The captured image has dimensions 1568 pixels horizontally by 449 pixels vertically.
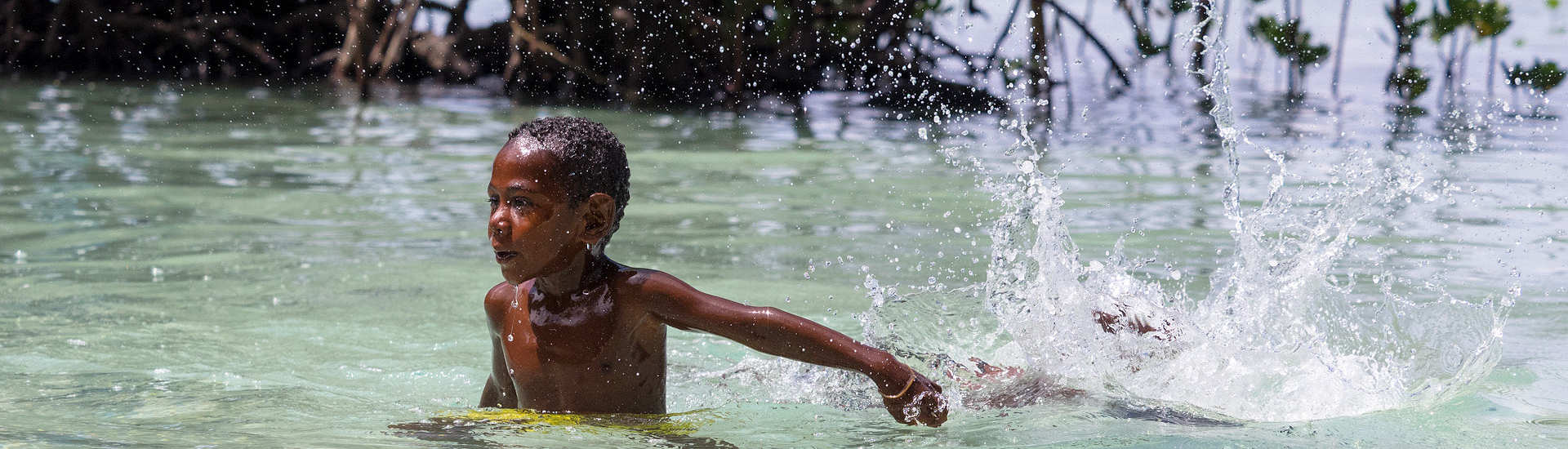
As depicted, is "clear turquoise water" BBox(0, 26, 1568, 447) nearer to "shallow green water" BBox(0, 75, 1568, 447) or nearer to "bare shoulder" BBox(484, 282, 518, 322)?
"shallow green water" BBox(0, 75, 1568, 447)

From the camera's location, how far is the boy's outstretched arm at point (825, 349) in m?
3.05

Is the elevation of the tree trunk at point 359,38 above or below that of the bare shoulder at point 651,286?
above

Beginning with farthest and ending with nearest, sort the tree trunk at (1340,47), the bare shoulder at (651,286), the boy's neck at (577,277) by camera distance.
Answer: the tree trunk at (1340,47), the boy's neck at (577,277), the bare shoulder at (651,286)

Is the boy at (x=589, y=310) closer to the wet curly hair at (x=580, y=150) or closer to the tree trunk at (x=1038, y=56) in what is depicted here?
the wet curly hair at (x=580, y=150)

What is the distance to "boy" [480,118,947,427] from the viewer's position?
3.07 metres

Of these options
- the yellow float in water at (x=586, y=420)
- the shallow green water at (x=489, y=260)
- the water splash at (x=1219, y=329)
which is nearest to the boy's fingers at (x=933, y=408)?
the shallow green water at (x=489, y=260)

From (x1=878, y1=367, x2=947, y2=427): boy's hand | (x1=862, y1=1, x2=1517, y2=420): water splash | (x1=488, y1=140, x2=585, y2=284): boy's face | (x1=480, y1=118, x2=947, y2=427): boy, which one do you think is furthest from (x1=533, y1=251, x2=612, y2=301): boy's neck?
(x1=862, y1=1, x2=1517, y2=420): water splash

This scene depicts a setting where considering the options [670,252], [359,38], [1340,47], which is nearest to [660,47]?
[359,38]

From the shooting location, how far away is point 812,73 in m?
13.5

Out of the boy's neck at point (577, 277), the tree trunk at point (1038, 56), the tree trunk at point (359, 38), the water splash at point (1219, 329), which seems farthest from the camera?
the tree trunk at point (359, 38)

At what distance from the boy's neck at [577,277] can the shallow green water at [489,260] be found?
279 mm

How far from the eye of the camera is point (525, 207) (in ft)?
10.2

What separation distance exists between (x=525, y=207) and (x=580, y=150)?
16 centimetres

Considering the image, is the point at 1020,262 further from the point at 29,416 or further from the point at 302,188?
the point at 302,188
